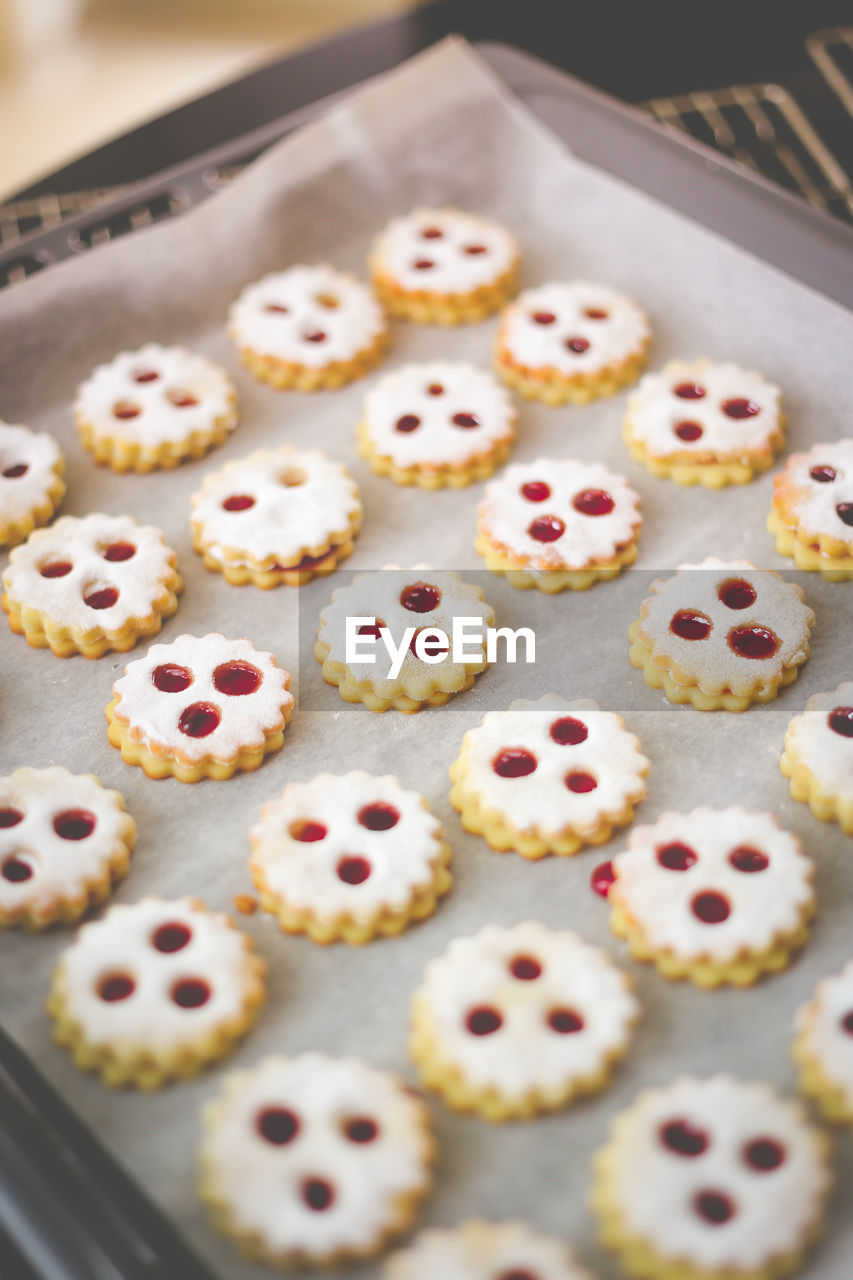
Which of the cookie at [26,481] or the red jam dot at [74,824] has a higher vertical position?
the cookie at [26,481]

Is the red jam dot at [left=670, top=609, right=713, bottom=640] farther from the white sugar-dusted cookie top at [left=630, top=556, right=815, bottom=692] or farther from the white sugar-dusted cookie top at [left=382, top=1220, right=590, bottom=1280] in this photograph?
the white sugar-dusted cookie top at [left=382, top=1220, right=590, bottom=1280]

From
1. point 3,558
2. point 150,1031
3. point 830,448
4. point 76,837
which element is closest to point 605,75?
point 830,448

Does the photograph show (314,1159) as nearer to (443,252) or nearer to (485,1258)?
(485,1258)

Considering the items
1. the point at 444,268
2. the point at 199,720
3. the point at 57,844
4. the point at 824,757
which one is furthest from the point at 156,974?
the point at 444,268

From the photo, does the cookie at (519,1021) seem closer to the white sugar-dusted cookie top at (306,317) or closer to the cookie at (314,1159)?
the cookie at (314,1159)

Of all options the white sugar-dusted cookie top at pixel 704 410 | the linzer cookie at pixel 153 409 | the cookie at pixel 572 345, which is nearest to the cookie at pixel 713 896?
the white sugar-dusted cookie top at pixel 704 410

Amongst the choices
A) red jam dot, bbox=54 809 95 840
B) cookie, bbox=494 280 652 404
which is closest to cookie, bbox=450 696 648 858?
red jam dot, bbox=54 809 95 840

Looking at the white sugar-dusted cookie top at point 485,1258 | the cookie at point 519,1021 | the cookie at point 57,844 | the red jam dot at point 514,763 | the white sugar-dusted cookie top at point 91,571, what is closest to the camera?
the white sugar-dusted cookie top at point 485,1258

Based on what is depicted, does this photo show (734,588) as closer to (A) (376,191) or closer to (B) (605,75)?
(A) (376,191)
